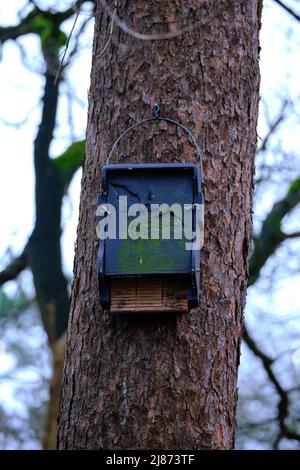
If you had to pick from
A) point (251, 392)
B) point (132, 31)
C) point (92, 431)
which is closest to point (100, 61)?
point (132, 31)

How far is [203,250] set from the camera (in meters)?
2.33

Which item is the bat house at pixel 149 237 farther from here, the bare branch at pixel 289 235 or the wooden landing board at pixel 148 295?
the bare branch at pixel 289 235

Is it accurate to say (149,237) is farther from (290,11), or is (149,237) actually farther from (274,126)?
(274,126)

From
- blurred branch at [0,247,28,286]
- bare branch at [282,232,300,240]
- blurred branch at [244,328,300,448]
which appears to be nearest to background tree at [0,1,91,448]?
blurred branch at [0,247,28,286]

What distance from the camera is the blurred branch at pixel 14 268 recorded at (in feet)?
22.1

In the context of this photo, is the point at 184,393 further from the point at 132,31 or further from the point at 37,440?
the point at 37,440

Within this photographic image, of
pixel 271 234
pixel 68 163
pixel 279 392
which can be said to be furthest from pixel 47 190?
pixel 279 392

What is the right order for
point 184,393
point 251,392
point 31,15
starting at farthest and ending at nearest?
1. point 251,392
2. point 31,15
3. point 184,393

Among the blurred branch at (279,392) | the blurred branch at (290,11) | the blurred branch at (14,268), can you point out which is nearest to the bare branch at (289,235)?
the blurred branch at (279,392)

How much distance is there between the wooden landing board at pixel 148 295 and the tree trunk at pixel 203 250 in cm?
5

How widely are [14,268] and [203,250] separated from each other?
182 inches

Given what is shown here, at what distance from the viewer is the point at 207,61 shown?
98.9 inches

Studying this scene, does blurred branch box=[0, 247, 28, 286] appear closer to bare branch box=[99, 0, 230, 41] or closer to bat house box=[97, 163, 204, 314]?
bare branch box=[99, 0, 230, 41]
